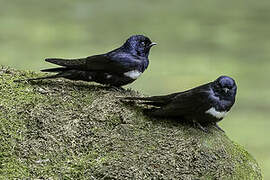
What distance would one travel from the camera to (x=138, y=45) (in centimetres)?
433

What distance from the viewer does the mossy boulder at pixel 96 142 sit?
337cm

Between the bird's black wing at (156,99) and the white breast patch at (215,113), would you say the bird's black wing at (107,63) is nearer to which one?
the bird's black wing at (156,99)

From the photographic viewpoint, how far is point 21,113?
365 centimetres

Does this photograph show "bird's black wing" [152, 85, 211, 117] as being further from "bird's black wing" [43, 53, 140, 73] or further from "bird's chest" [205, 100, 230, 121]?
"bird's black wing" [43, 53, 140, 73]

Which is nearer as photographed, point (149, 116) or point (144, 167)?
point (144, 167)

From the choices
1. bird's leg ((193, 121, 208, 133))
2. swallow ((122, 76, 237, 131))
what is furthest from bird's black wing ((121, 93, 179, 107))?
bird's leg ((193, 121, 208, 133))

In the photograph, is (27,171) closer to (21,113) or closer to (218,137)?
(21,113)

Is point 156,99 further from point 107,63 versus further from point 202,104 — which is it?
point 107,63

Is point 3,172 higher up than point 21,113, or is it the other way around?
point 21,113

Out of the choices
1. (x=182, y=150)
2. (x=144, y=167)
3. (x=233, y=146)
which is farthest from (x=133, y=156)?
(x=233, y=146)

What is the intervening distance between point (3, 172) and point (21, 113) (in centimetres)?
53

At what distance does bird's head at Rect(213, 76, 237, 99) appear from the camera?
3.85 meters

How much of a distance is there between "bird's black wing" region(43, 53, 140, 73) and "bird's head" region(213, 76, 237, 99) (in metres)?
0.68

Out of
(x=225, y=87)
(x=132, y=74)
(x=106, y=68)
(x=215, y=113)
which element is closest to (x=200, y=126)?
(x=215, y=113)
